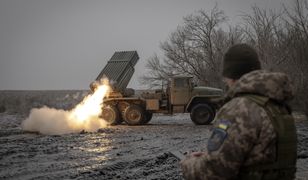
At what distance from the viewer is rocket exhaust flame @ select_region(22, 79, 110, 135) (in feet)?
64.7

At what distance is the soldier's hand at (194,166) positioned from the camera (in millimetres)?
2979

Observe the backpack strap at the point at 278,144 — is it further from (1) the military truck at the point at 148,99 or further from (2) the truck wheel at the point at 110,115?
(2) the truck wheel at the point at 110,115

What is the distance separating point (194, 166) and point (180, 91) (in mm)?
18655

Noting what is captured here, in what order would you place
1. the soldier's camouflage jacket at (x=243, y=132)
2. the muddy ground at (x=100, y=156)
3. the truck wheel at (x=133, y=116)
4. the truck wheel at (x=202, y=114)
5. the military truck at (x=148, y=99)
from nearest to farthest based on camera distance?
1. the soldier's camouflage jacket at (x=243, y=132)
2. the muddy ground at (x=100, y=156)
3. the truck wheel at (x=202, y=114)
4. the military truck at (x=148, y=99)
5. the truck wheel at (x=133, y=116)

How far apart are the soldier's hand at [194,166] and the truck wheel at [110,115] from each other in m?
Answer: 19.4

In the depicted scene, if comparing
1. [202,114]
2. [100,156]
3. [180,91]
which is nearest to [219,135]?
[100,156]

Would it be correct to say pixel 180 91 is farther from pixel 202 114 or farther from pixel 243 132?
pixel 243 132

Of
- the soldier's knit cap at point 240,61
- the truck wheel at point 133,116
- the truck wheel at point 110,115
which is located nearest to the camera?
the soldier's knit cap at point 240,61

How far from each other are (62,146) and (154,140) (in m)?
3.21

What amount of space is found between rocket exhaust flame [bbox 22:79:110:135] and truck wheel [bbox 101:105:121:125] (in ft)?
0.85

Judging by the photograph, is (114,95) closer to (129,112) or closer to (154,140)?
(129,112)

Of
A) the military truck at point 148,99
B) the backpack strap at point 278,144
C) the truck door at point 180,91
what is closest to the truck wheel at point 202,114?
the military truck at point 148,99

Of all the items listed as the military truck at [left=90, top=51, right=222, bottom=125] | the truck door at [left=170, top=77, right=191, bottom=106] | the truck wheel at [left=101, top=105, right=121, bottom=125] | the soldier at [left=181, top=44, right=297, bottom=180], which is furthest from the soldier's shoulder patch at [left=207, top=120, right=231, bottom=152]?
the truck wheel at [left=101, top=105, right=121, bottom=125]

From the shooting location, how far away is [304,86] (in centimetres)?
2000
